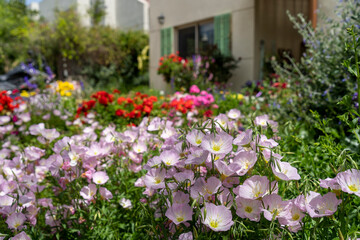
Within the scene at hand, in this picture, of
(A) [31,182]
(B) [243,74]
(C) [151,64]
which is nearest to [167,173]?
(A) [31,182]

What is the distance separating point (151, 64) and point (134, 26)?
3.90m

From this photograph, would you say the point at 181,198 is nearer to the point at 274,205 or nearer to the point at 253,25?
the point at 274,205

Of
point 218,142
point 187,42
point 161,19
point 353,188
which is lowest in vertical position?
point 353,188

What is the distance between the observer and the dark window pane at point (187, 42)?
8.52 m

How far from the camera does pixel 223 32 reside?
742 cm

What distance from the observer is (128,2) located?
1344 cm

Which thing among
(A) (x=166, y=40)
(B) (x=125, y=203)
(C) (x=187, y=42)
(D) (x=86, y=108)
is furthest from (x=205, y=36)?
(B) (x=125, y=203)

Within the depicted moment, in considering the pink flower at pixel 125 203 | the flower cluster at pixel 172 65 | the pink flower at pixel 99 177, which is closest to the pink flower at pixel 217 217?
the pink flower at pixel 99 177

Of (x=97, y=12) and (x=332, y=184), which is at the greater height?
(x=97, y=12)

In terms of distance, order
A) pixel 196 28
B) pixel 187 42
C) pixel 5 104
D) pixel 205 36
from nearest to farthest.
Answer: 1. pixel 5 104
2. pixel 205 36
3. pixel 196 28
4. pixel 187 42

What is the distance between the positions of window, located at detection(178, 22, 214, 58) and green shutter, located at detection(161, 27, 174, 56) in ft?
0.87

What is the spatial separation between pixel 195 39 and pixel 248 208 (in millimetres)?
7838

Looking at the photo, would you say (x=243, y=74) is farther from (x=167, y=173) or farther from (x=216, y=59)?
(x=167, y=173)

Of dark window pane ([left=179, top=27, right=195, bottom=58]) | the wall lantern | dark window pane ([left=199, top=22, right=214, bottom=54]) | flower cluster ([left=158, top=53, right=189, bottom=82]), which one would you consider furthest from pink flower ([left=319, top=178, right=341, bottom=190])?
the wall lantern
